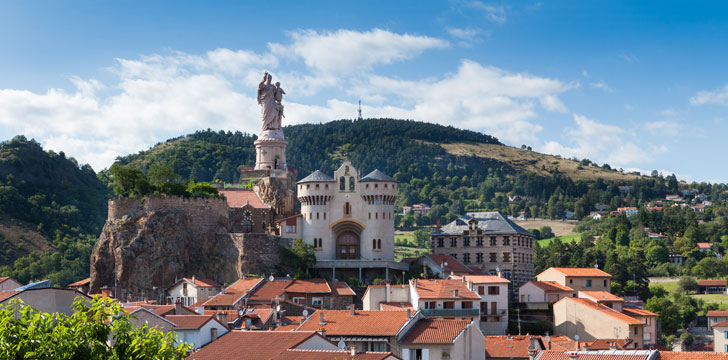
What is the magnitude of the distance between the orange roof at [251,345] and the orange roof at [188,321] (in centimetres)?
135

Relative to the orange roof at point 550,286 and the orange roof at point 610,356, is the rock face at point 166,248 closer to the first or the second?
the orange roof at point 550,286

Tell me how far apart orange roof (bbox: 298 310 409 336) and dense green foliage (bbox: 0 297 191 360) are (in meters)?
30.0

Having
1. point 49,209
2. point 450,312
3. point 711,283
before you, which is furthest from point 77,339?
point 711,283

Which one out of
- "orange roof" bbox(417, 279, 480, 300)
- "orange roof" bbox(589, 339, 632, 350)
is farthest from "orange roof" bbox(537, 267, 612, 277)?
"orange roof" bbox(589, 339, 632, 350)

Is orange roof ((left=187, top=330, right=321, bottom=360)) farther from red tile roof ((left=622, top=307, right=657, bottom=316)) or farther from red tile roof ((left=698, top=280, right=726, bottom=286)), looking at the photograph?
red tile roof ((left=698, top=280, right=726, bottom=286))

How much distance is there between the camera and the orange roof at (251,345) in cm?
4975

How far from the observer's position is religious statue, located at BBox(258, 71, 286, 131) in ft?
376

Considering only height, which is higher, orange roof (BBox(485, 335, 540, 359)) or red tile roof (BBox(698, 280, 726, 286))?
red tile roof (BBox(698, 280, 726, 286))

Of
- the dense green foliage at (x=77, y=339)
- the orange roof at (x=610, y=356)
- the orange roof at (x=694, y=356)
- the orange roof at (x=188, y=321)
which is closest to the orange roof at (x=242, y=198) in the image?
the orange roof at (x=188, y=321)

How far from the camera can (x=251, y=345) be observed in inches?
2030

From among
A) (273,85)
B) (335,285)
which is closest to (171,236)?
(335,285)

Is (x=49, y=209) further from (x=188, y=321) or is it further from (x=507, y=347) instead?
(x=188, y=321)

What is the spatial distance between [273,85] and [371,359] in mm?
71034

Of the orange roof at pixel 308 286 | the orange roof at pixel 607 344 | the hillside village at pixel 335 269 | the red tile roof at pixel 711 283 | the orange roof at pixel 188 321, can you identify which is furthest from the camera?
the red tile roof at pixel 711 283
